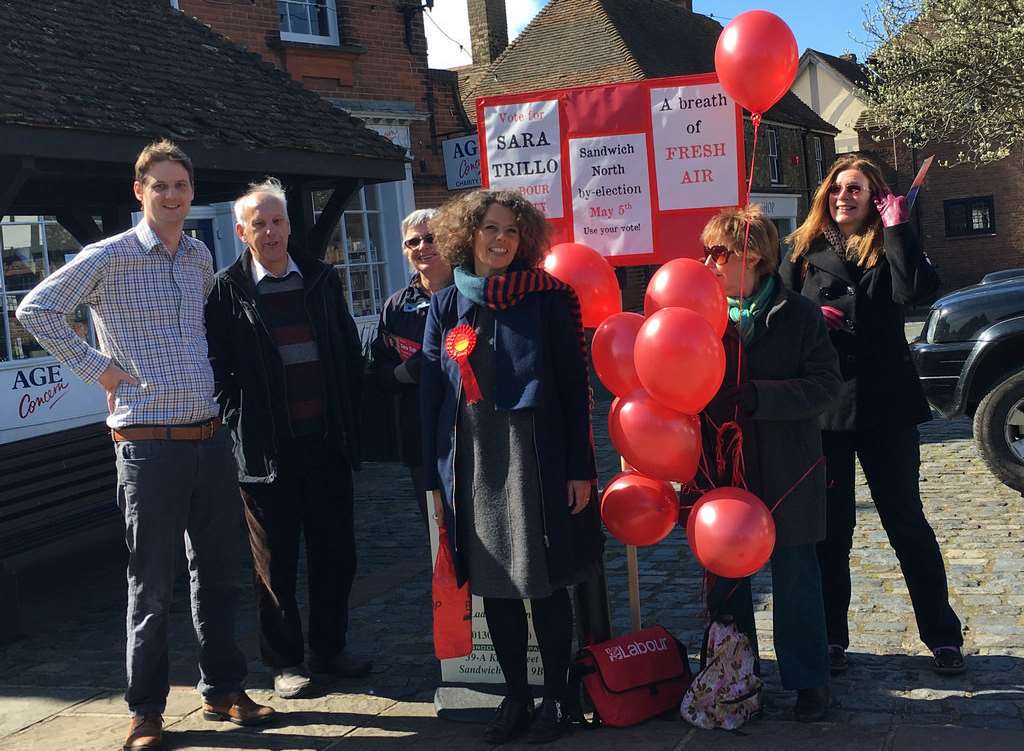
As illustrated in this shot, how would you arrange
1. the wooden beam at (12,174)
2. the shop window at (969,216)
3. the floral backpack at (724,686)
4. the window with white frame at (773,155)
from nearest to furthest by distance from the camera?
the floral backpack at (724,686) < the wooden beam at (12,174) < the window with white frame at (773,155) < the shop window at (969,216)

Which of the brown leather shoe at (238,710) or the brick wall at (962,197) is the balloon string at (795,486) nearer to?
the brown leather shoe at (238,710)

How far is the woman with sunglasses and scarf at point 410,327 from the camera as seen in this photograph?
15.2ft

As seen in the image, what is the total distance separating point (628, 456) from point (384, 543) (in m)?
3.90

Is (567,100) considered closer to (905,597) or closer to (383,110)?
(905,597)

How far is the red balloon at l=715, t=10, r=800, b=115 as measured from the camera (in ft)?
13.7

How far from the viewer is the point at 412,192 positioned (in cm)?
1461

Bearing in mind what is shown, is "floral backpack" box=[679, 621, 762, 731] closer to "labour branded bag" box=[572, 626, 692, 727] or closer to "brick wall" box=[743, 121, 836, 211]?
"labour branded bag" box=[572, 626, 692, 727]

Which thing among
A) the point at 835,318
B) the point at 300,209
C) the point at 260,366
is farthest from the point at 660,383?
the point at 300,209

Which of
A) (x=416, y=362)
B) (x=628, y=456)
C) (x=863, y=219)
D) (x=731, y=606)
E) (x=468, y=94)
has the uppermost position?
(x=468, y=94)

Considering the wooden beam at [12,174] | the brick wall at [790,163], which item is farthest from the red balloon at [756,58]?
the brick wall at [790,163]

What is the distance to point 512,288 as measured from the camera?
149 inches

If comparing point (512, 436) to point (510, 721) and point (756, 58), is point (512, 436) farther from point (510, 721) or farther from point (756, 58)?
point (756, 58)

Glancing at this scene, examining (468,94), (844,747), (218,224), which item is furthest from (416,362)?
(468,94)

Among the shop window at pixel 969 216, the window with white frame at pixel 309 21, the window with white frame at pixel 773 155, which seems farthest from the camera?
the shop window at pixel 969 216
